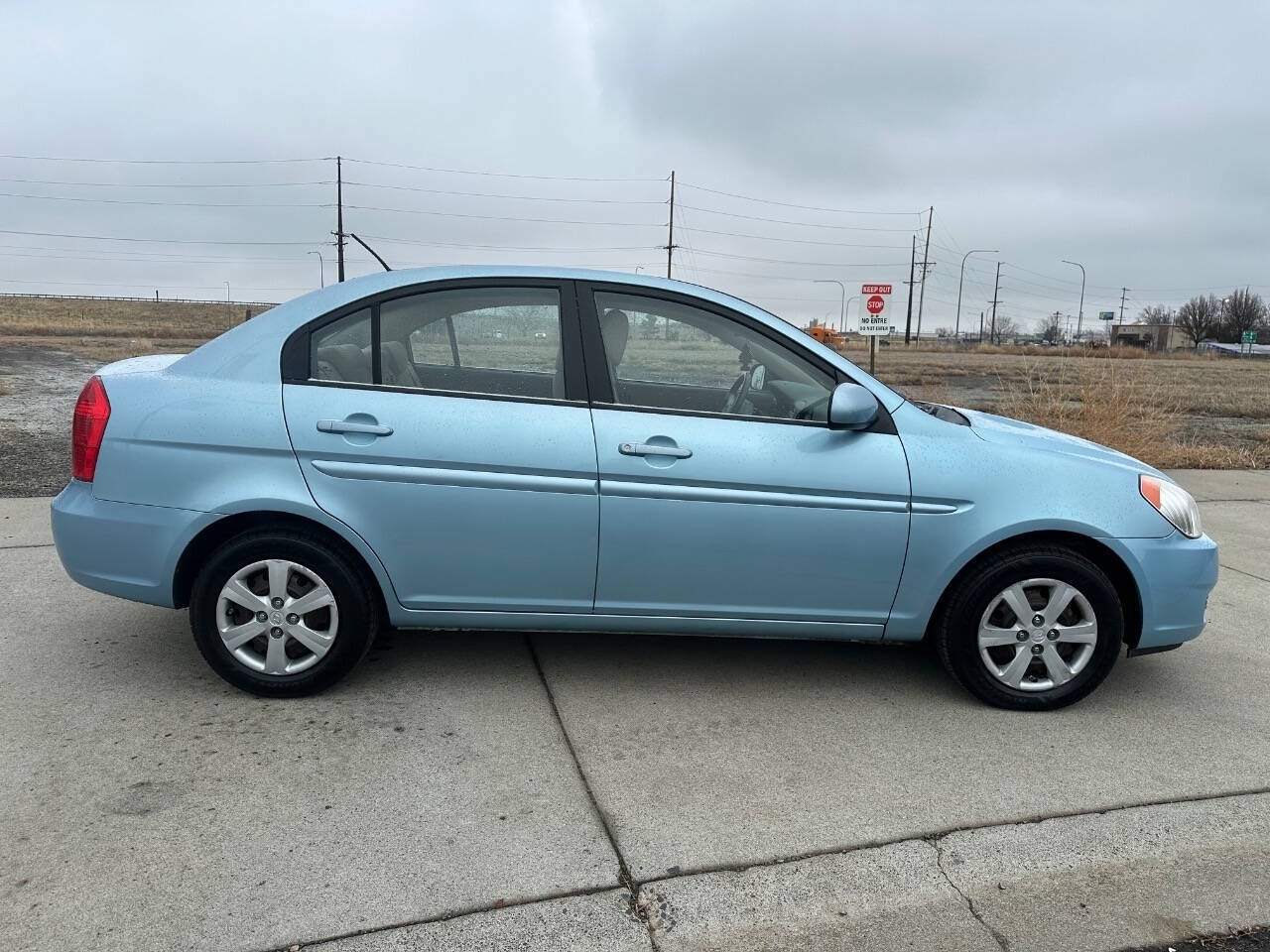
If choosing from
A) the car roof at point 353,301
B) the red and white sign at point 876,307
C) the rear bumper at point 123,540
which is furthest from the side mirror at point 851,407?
the red and white sign at point 876,307

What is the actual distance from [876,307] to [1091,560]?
1470 cm

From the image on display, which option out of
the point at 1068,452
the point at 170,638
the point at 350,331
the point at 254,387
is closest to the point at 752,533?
the point at 1068,452

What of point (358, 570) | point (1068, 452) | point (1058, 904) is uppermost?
point (1068, 452)

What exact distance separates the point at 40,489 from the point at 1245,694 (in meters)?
7.64

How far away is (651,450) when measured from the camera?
3.42 meters

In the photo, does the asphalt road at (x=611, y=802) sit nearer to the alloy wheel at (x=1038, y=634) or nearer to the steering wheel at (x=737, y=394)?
the alloy wheel at (x=1038, y=634)

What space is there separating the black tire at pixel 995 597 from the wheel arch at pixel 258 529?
86.1 inches

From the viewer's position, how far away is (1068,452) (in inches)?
145

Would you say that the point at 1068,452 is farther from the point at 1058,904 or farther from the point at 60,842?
the point at 60,842

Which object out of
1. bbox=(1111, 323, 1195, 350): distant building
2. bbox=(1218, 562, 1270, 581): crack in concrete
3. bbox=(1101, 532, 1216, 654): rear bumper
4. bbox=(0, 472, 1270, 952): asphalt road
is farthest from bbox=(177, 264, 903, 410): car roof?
bbox=(1111, 323, 1195, 350): distant building

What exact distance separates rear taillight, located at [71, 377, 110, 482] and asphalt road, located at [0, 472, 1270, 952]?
874mm

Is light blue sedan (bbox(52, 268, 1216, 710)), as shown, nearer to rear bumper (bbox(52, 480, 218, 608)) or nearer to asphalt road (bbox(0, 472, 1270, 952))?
rear bumper (bbox(52, 480, 218, 608))

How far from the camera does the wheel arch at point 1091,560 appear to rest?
3.58 metres

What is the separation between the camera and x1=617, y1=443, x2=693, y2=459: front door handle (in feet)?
11.2
